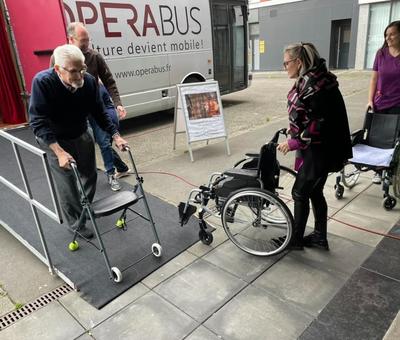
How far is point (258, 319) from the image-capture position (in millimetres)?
2484

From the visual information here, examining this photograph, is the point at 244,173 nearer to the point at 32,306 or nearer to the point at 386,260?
the point at 386,260

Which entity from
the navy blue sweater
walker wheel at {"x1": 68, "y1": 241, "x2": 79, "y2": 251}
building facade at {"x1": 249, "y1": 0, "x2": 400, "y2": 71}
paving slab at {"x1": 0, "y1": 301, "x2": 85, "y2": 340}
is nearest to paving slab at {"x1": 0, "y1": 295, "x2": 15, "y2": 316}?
paving slab at {"x1": 0, "y1": 301, "x2": 85, "y2": 340}

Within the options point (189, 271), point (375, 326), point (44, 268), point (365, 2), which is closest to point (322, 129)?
point (375, 326)

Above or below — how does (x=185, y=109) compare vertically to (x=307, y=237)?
above

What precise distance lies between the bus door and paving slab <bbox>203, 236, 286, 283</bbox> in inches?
280

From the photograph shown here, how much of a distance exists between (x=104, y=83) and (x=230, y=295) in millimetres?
3114

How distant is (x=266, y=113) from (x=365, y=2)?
10.9m

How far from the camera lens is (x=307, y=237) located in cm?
325

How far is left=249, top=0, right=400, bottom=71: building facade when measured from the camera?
53.8 feet

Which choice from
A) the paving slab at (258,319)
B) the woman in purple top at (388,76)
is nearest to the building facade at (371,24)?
the woman in purple top at (388,76)

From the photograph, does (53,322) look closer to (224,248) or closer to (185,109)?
(224,248)

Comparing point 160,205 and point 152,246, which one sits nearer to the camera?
point 152,246

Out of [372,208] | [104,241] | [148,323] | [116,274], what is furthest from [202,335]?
[372,208]

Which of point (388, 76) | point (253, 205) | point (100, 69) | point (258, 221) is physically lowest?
point (258, 221)
